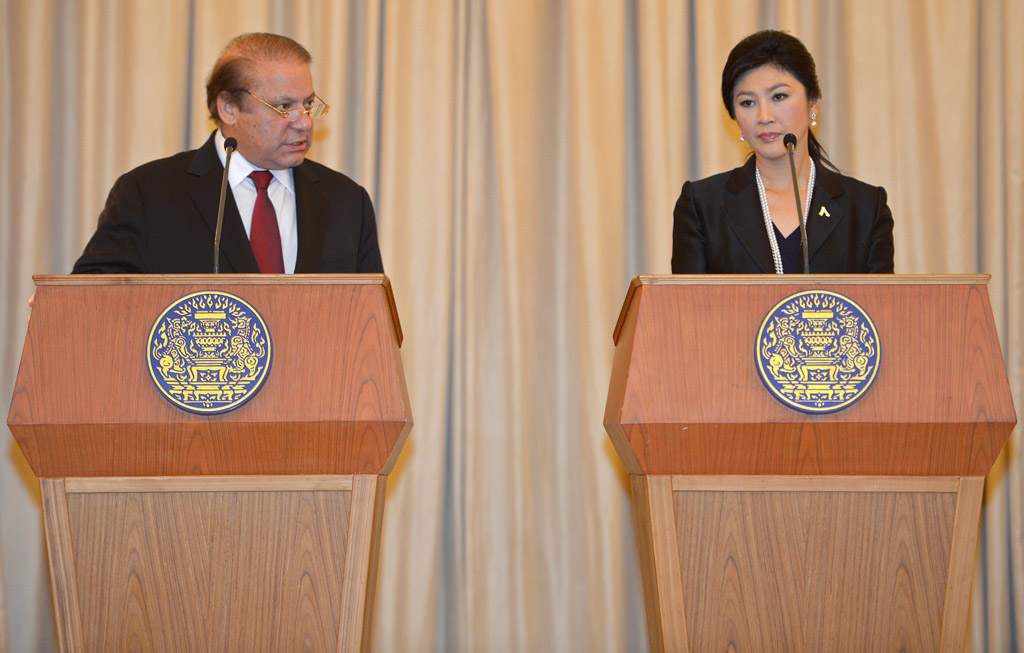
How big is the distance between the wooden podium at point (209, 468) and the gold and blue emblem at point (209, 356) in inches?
0.9

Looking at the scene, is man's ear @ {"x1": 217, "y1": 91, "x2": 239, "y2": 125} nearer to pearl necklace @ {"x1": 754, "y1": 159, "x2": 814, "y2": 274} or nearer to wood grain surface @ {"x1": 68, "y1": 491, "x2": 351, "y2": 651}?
wood grain surface @ {"x1": 68, "y1": 491, "x2": 351, "y2": 651}

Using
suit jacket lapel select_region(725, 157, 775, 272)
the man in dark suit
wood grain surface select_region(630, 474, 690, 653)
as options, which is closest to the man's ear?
the man in dark suit

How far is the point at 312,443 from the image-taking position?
68.6 inches

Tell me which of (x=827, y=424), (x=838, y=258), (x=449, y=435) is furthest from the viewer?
(x=449, y=435)

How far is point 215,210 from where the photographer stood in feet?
8.04

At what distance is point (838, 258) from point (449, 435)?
5.02 feet

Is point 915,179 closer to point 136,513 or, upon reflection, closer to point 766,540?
point 766,540

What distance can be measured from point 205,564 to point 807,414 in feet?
3.59

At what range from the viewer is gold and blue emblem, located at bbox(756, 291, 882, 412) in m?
1.73

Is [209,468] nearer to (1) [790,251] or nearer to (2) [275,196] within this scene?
(2) [275,196]

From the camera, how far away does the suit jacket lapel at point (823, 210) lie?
7.88 ft

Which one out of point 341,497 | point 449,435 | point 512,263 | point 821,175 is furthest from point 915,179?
point 341,497

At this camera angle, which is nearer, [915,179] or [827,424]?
[827,424]

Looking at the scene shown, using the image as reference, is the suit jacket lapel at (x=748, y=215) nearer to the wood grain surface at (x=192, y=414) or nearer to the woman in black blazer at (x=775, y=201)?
the woman in black blazer at (x=775, y=201)
